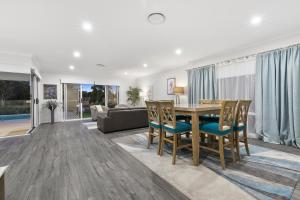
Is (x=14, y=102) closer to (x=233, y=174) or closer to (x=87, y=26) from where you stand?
(x=87, y=26)

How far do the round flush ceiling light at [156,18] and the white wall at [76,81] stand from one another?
6.11m

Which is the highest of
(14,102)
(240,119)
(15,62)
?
→ (15,62)

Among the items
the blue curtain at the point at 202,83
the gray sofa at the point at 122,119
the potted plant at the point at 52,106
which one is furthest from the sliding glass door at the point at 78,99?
the blue curtain at the point at 202,83

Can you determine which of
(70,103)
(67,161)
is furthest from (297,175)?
(70,103)

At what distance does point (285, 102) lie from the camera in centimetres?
310

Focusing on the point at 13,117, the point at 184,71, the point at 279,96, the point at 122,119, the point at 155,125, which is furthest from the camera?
the point at 13,117

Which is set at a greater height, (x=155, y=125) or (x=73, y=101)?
(x=73, y=101)

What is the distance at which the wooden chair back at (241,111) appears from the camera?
2.38 metres

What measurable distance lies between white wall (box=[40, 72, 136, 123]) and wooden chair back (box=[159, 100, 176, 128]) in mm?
6307

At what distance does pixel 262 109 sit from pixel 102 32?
399cm

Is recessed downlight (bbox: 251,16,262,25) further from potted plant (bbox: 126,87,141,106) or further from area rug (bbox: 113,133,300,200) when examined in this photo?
potted plant (bbox: 126,87,141,106)

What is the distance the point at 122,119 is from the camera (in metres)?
4.55

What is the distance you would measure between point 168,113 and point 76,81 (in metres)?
6.58

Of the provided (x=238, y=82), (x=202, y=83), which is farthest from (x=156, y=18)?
(x=202, y=83)
